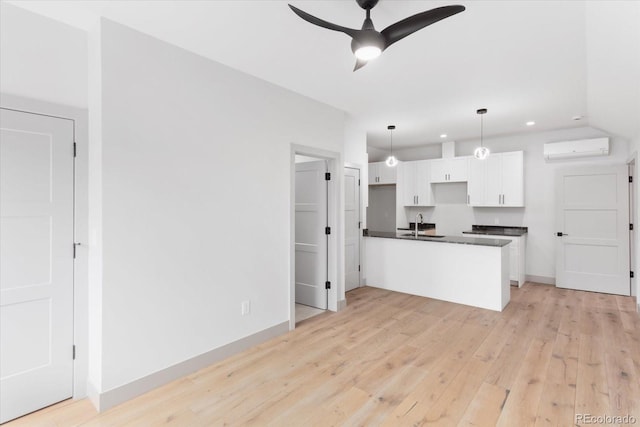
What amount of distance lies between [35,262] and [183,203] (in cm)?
108

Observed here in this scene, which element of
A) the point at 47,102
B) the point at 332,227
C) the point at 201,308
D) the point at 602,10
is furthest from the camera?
the point at 332,227

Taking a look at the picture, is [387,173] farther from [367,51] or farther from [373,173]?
[367,51]

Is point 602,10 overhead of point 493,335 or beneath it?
overhead

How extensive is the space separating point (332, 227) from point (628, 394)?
315 cm

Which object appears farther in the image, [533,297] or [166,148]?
[533,297]

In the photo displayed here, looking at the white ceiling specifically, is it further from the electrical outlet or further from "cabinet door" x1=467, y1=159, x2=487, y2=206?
the electrical outlet

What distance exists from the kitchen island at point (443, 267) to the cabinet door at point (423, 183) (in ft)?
6.32

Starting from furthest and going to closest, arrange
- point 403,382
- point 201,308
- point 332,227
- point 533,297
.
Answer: point 533,297 < point 332,227 < point 201,308 < point 403,382

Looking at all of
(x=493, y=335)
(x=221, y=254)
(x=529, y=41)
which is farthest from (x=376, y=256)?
(x=529, y=41)

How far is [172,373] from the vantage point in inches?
104

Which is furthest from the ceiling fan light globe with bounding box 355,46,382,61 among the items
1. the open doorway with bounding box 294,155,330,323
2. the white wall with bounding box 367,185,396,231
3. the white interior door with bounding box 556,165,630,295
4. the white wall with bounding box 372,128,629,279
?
the white wall with bounding box 367,185,396,231

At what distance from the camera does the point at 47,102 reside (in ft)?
7.69

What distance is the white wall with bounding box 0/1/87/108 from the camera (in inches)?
84.4

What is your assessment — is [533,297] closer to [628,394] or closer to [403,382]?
[628,394]
